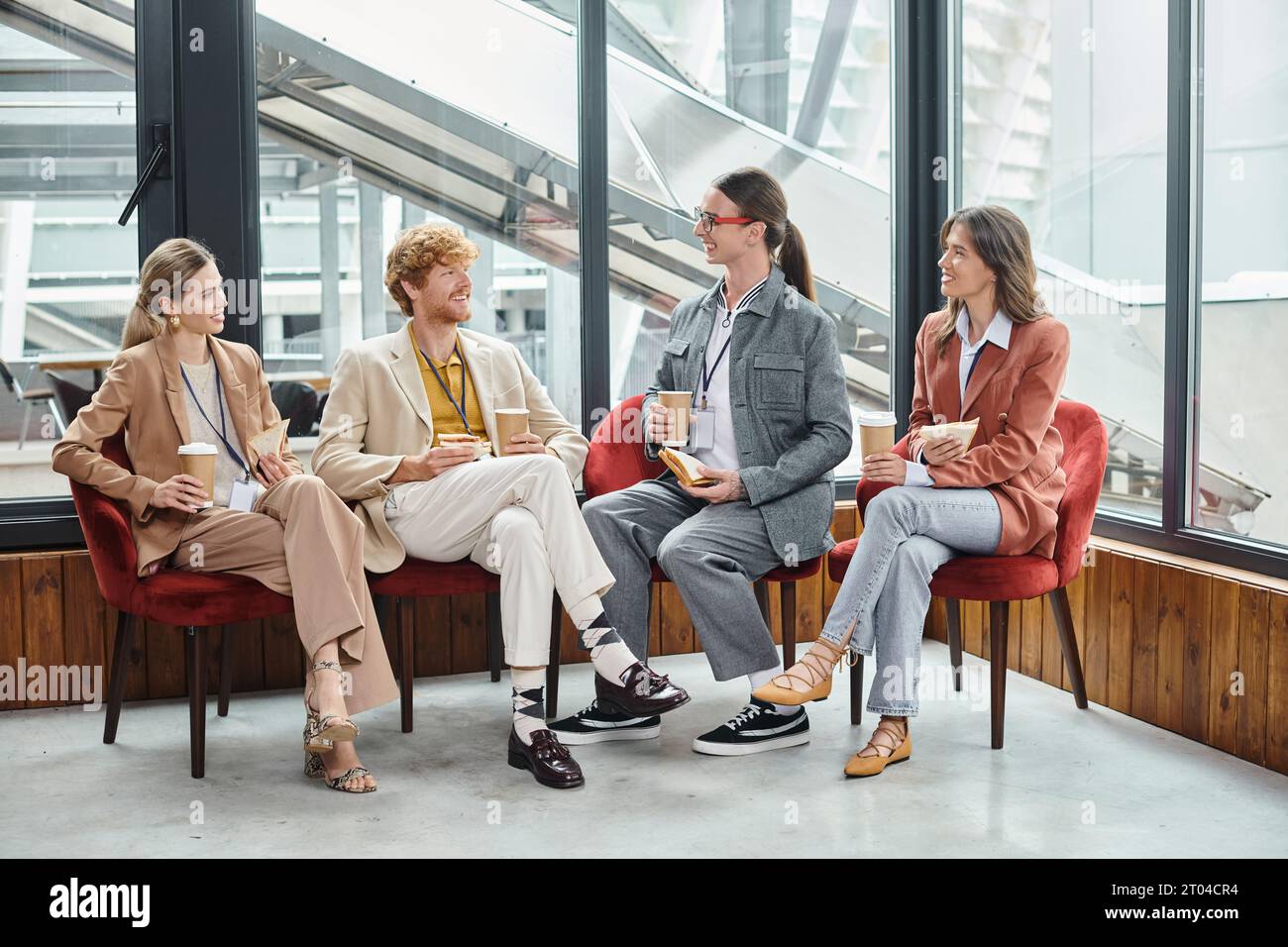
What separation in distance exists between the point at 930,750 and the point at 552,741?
1.01 metres

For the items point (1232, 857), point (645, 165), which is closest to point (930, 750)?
point (1232, 857)

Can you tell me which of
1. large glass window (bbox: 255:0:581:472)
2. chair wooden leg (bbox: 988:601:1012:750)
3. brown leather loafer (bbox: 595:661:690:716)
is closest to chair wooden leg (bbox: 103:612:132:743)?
large glass window (bbox: 255:0:581:472)

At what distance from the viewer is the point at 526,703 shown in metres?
3.32

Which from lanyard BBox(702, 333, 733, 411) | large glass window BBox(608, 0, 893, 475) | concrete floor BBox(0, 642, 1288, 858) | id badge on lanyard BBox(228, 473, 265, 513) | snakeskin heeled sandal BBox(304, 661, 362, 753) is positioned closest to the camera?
concrete floor BBox(0, 642, 1288, 858)

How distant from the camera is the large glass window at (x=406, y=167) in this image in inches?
161

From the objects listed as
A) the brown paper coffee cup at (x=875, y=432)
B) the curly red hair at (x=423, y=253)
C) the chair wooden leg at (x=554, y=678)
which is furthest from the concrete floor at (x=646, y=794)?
the curly red hair at (x=423, y=253)

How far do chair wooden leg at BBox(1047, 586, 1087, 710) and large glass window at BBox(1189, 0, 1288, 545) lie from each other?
0.45 metres

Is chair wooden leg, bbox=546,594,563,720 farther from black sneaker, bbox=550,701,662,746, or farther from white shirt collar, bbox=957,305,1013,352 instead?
white shirt collar, bbox=957,305,1013,352

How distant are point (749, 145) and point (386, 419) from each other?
67.7 inches

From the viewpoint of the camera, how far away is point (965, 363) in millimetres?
3643

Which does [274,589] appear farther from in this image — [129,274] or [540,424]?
[129,274]

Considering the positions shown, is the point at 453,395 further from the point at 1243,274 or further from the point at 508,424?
the point at 1243,274

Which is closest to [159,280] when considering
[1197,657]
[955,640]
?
[955,640]

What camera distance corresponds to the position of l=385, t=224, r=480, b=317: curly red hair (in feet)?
12.2
